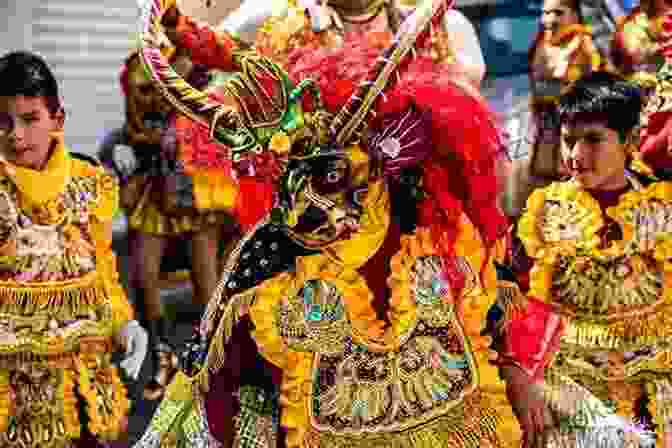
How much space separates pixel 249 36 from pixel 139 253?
2.09 m

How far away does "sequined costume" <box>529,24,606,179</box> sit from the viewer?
7.25 meters

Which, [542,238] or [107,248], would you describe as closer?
[107,248]

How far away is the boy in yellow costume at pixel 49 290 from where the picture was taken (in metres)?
4.18

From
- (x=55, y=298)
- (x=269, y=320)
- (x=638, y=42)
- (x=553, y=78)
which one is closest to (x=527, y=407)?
(x=269, y=320)

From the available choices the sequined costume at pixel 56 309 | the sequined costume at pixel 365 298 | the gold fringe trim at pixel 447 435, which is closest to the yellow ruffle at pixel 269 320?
the sequined costume at pixel 365 298

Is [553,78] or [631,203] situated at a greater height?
[553,78]

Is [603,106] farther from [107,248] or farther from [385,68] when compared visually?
[385,68]

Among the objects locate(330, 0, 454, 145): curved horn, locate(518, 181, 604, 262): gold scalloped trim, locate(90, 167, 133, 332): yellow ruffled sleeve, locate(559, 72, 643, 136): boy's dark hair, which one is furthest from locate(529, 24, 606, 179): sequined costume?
locate(330, 0, 454, 145): curved horn

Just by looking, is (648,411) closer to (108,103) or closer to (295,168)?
(295,168)

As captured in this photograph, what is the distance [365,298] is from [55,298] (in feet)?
5.12

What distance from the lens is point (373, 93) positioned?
9.20ft

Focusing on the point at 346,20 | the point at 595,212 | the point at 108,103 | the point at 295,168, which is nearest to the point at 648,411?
the point at 595,212

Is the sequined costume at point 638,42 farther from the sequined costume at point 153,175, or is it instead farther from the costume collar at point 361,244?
the costume collar at point 361,244

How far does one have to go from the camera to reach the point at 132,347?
422cm
